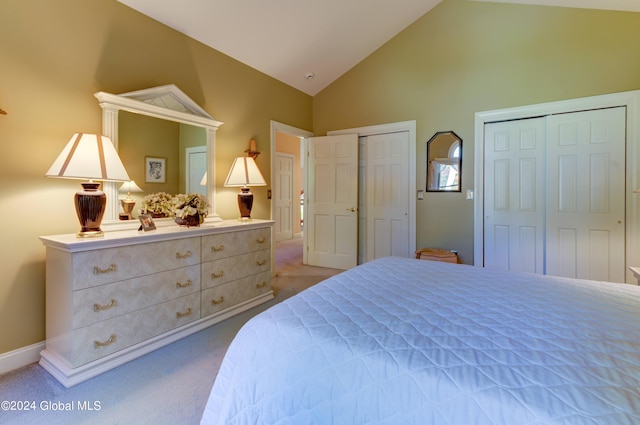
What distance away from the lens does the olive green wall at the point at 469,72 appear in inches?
115

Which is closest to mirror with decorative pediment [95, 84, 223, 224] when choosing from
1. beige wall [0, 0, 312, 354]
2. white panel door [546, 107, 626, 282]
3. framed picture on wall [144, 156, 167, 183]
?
framed picture on wall [144, 156, 167, 183]

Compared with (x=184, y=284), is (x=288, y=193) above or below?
above

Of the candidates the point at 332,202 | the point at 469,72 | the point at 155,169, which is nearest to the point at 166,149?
the point at 155,169

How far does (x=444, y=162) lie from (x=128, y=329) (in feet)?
11.8

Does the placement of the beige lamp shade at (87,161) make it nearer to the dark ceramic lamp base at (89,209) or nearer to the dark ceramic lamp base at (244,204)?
the dark ceramic lamp base at (89,209)

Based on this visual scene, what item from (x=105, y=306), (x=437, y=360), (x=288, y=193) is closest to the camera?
(x=437, y=360)

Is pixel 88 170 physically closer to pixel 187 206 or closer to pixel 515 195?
pixel 187 206

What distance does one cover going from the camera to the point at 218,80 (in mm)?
3203

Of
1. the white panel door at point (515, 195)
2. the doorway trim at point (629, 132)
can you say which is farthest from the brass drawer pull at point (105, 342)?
the doorway trim at point (629, 132)

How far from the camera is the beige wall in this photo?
6.21 ft

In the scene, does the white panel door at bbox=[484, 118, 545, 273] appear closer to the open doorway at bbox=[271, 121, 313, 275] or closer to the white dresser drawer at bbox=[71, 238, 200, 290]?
the white dresser drawer at bbox=[71, 238, 200, 290]

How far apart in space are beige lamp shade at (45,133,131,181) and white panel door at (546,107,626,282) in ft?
13.2

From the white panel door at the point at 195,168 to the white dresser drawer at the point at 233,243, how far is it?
2.02 feet

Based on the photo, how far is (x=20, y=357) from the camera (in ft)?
6.43
